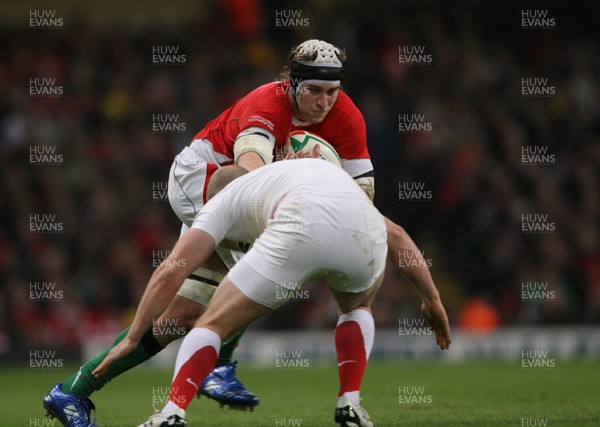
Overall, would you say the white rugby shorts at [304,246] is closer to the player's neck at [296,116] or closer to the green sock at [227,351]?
the player's neck at [296,116]

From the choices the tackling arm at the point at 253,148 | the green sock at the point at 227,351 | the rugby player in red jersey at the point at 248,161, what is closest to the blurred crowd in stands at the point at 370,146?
the green sock at the point at 227,351

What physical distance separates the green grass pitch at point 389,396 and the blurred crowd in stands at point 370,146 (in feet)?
5.45

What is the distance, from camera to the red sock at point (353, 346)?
5965 millimetres

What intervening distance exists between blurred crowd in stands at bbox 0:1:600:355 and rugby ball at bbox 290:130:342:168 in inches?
328

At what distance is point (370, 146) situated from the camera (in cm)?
1583

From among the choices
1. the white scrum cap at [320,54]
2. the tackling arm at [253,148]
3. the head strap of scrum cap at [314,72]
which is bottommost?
the tackling arm at [253,148]

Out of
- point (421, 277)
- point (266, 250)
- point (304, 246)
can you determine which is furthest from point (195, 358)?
point (421, 277)

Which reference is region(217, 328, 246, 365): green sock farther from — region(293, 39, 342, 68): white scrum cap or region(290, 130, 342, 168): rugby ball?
region(293, 39, 342, 68): white scrum cap

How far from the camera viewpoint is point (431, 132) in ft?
53.9

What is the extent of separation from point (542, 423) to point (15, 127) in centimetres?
1186

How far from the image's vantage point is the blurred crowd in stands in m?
15.2

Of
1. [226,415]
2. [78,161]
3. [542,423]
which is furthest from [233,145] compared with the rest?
[78,161]

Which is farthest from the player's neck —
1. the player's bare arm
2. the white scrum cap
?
the player's bare arm

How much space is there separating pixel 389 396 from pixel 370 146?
705cm
